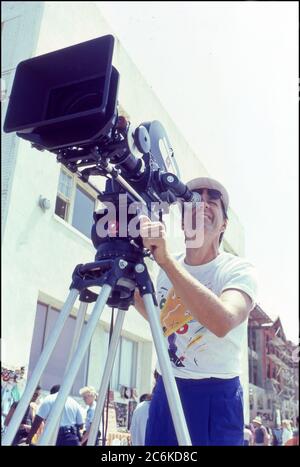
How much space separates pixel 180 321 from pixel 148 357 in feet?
9.09

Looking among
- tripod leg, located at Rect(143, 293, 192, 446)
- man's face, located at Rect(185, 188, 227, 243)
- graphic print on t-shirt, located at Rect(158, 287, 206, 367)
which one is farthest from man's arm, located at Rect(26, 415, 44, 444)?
man's face, located at Rect(185, 188, 227, 243)

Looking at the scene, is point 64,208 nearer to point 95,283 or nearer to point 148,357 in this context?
point 148,357

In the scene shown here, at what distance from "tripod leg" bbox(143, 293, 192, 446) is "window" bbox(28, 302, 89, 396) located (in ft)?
2.70

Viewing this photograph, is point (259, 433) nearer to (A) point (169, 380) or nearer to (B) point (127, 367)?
(B) point (127, 367)

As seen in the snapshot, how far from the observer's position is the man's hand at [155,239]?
1.04 metres

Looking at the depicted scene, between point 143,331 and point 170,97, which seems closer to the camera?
point 170,97

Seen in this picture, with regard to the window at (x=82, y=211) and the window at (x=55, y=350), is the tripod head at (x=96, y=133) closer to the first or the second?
the window at (x=55, y=350)

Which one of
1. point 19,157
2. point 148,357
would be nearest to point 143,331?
point 148,357

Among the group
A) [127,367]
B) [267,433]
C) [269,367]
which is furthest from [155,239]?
[127,367]

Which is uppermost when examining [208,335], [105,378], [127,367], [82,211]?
[82,211]

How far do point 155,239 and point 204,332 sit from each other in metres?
0.39

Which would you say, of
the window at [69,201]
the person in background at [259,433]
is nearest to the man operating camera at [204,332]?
the person in background at [259,433]

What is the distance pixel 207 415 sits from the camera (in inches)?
45.8
